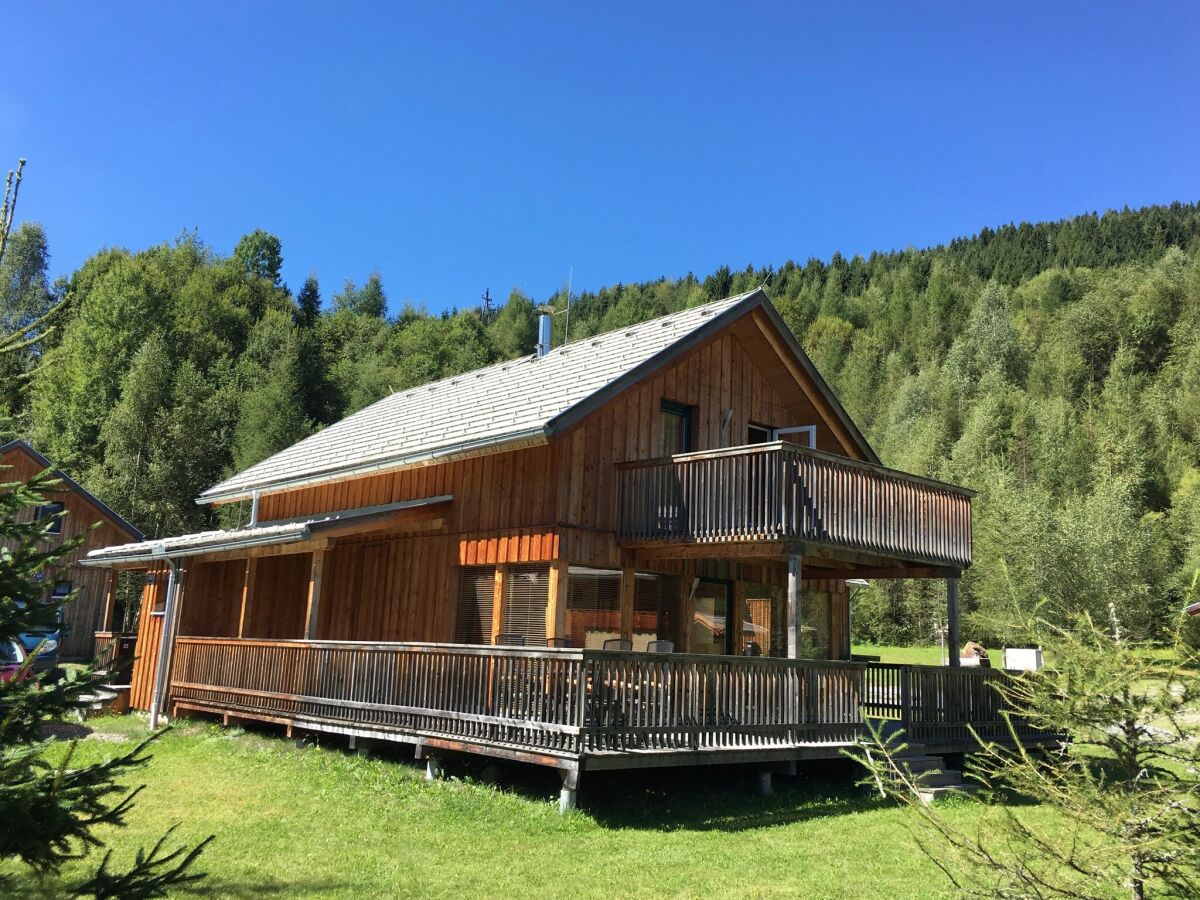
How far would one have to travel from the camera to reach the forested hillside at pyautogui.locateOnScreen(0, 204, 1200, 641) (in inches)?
1662

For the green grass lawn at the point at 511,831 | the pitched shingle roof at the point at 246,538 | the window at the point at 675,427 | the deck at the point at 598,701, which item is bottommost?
the green grass lawn at the point at 511,831

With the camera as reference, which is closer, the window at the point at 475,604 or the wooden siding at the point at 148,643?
the window at the point at 475,604

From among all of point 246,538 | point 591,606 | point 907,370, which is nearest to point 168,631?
point 246,538

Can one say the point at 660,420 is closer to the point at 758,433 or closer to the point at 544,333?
the point at 758,433

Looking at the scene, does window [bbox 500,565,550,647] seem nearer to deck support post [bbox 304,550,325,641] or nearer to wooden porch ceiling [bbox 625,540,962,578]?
wooden porch ceiling [bbox 625,540,962,578]

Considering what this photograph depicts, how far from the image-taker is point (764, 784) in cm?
1241

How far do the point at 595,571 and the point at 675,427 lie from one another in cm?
329

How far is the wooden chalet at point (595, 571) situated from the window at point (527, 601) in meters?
0.04

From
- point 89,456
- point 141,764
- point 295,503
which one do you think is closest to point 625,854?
point 141,764

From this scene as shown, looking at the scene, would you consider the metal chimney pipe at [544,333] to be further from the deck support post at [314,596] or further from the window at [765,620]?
the deck support post at [314,596]

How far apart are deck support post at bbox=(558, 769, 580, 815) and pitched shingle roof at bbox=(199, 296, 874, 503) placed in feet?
16.0

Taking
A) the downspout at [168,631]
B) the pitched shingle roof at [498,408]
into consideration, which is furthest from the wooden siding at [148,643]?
the pitched shingle roof at [498,408]

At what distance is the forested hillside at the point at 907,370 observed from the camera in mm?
42219

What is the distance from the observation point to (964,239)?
3730 inches
